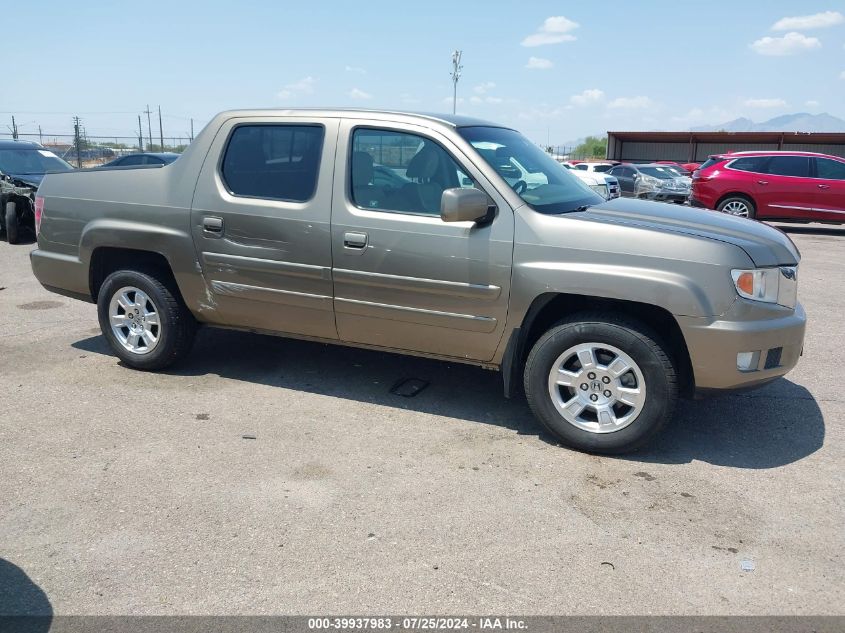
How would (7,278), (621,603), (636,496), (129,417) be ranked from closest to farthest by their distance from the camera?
1. (621,603)
2. (636,496)
3. (129,417)
4. (7,278)

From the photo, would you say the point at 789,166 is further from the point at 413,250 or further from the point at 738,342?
the point at 413,250

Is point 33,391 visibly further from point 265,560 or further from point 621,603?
point 621,603

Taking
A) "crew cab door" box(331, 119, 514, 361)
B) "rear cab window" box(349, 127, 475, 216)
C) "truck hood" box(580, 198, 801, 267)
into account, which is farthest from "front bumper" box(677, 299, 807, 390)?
"rear cab window" box(349, 127, 475, 216)

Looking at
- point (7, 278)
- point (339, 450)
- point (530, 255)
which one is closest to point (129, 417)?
point (339, 450)

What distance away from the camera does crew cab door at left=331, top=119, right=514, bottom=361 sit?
430 centimetres

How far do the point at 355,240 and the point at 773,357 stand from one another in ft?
8.26

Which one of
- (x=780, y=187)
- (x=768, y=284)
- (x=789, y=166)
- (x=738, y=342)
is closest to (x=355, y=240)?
(x=738, y=342)

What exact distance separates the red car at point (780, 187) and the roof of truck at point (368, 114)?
476 inches

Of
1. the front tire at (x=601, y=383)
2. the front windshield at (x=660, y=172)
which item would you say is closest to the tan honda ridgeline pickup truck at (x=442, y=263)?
the front tire at (x=601, y=383)

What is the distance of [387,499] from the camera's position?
144 inches

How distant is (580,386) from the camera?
4.21 metres

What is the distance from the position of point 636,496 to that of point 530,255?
1.43 metres

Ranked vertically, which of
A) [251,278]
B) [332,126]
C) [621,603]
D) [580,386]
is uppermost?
[332,126]

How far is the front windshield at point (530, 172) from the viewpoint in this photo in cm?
447
